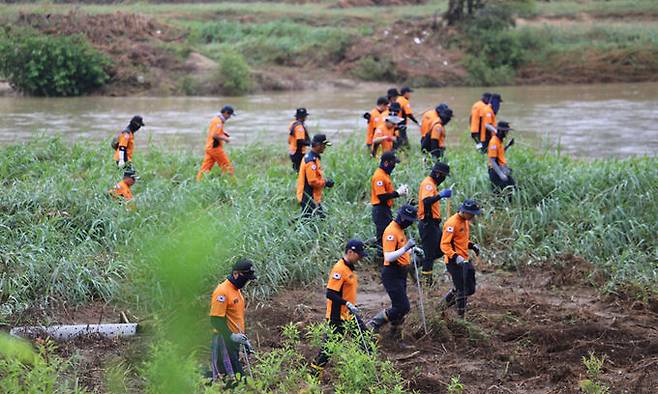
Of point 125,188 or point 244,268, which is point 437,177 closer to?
point 244,268

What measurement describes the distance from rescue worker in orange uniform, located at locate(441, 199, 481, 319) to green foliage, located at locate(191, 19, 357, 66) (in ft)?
93.1

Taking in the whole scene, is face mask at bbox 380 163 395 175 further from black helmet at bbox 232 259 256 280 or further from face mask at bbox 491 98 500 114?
face mask at bbox 491 98 500 114

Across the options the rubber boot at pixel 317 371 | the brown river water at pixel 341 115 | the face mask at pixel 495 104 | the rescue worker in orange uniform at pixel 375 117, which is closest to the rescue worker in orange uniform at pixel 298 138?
the rescue worker in orange uniform at pixel 375 117

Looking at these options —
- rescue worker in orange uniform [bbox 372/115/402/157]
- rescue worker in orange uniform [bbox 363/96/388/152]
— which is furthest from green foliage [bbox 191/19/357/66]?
rescue worker in orange uniform [bbox 372/115/402/157]

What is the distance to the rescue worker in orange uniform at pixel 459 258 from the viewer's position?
1005 cm

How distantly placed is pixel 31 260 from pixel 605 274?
23.2 feet

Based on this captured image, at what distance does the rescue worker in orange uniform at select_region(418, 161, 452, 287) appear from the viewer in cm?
1109

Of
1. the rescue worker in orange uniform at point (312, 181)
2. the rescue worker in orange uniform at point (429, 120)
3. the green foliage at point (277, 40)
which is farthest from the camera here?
the green foliage at point (277, 40)

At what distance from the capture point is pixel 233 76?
3347 centimetres

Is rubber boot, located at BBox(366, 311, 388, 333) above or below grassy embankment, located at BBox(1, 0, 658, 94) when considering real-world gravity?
below

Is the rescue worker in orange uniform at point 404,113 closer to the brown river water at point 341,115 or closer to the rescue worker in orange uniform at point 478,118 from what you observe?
the rescue worker in orange uniform at point 478,118

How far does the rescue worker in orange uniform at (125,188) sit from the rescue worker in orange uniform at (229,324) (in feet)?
17.7

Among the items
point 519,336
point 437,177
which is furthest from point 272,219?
point 519,336

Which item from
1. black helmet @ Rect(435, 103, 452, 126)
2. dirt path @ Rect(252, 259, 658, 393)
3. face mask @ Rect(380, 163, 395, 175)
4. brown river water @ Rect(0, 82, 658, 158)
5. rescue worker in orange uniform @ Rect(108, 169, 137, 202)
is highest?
black helmet @ Rect(435, 103, 452, 126)
